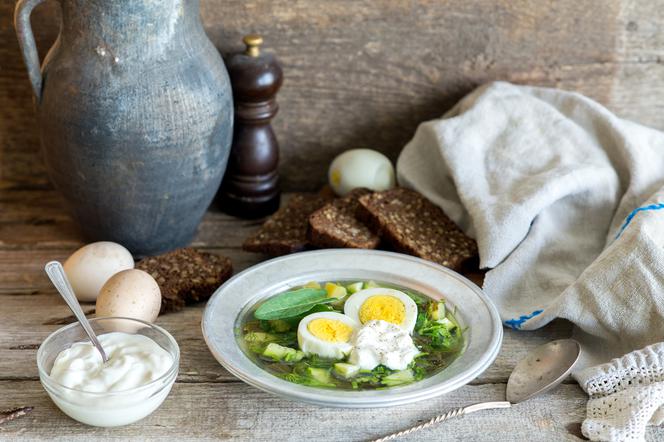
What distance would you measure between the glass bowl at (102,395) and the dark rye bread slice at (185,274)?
0.77 ft

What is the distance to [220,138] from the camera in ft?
5.73

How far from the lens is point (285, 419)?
1.32 metres

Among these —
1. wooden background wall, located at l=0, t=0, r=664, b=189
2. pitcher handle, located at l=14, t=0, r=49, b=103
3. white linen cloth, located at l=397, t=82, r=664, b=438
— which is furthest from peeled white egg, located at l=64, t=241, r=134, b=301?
white linen cloth, located at l=397, t=82, r=664, b=438

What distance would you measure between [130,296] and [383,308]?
449 mm

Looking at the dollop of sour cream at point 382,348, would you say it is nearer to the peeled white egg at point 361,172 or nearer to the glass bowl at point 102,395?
the glass bowl at point 102,395

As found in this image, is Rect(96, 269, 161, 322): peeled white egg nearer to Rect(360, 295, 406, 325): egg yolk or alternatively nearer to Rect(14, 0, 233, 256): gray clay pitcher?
Rect(14, 0, 233, 256): gray clay pitcher

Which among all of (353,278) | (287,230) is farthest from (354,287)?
(287,230)

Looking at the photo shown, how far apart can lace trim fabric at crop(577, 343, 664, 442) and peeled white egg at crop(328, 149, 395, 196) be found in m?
0.75

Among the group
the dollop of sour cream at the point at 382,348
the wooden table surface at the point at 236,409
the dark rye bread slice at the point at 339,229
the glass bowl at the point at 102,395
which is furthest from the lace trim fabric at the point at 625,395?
the glass bowl at the point at 102,395

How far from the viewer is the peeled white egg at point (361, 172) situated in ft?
6.47

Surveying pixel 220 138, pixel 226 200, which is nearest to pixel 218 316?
pixel 220 138

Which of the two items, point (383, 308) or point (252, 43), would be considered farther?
point (252, 43)

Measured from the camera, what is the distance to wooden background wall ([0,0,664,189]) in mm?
1963

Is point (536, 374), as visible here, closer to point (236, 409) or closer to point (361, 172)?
point (236, 409)
